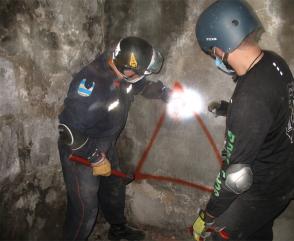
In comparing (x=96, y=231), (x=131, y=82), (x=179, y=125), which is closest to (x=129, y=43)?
(x=131, y=82)

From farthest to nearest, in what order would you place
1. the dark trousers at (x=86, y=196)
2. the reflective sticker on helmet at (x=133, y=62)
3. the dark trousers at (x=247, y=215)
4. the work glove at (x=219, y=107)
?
the dark trousers at (x=86, y=196) → the work glove at (x=219, y=107) → the reflective sticker on helmet at (x=133, y=62) → the dark trousers at (x=247, y=215)

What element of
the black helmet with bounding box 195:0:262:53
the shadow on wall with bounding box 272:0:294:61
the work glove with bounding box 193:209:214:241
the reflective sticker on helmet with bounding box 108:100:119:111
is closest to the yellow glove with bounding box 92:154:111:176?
the reflective sticker on helmet with bounding box 108:100:119:111

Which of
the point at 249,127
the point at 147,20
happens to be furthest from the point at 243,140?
the point at 147,20

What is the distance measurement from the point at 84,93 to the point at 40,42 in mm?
589

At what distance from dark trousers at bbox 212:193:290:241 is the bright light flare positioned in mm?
885

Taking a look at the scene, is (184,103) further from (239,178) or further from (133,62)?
(239,178)

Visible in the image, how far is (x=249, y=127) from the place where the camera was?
1.88m

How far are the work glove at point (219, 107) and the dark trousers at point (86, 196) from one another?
3.22ft

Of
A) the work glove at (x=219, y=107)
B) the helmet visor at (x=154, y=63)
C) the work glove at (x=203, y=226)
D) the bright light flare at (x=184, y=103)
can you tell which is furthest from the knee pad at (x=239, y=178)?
the helmet visor at (x=154, y=63)

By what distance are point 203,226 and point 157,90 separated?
45.6 inches

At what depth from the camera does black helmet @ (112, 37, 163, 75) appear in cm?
246

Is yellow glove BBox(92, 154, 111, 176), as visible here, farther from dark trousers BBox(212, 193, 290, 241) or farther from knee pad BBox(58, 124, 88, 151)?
dark trousers BBox(212, 193, 290, 241)

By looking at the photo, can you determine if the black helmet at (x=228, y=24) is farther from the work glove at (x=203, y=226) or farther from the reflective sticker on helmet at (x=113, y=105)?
the work glove at (x=203, y=226)

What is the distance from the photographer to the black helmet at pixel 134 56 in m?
2.46
